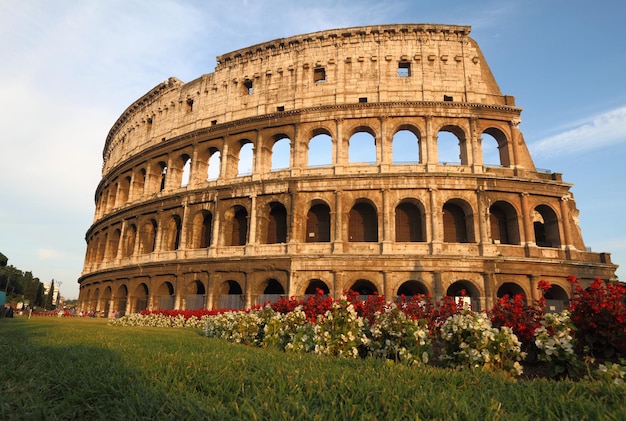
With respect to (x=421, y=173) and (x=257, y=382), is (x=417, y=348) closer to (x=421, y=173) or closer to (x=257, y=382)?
(x=257, y=382)

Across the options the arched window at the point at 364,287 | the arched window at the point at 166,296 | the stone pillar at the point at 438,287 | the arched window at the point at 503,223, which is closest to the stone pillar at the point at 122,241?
the arched window at the point at 166,296

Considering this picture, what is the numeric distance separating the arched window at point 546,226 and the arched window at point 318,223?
1309 centimetres

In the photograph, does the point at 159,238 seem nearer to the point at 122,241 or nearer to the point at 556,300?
the point at 122,241

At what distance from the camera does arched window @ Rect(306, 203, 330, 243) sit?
22984 millimetres

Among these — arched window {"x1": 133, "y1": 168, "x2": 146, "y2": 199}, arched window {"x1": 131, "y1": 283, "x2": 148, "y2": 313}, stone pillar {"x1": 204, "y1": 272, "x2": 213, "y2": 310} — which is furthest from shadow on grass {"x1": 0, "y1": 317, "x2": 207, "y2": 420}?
arched window {"x1": 133, "y1": 168, "x2": 146, "y2": 199}

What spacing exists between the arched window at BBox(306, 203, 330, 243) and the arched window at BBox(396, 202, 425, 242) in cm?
437

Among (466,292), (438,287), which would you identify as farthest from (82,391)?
(466,292)

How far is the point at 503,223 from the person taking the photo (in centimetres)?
2242

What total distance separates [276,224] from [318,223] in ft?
9.28

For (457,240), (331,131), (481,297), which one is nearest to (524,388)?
(481,297)

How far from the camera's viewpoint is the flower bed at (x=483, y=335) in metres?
5.65

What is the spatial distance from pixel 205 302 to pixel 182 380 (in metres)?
19.9

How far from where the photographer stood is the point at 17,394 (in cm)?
362

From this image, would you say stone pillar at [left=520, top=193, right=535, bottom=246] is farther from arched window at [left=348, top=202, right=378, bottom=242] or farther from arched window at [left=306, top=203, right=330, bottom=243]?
arched window at [left=306, top=203, right=330, bottom=243]
